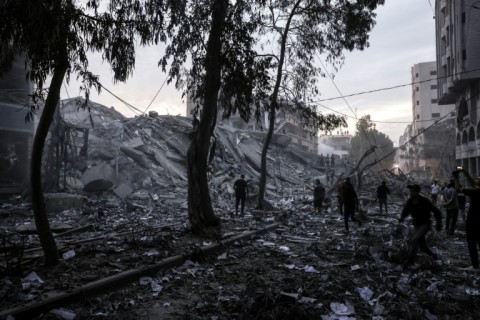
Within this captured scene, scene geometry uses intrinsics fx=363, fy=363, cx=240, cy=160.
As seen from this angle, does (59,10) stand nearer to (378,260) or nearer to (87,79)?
(87,79)

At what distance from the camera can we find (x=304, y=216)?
1495 cm

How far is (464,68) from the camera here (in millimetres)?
28062

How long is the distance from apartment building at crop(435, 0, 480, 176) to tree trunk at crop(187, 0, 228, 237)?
22490 millimetres

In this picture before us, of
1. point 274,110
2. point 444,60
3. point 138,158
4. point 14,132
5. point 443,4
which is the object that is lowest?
point 138,158

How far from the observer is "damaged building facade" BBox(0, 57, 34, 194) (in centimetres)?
1869

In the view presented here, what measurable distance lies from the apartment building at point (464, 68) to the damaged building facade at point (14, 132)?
2728 cm

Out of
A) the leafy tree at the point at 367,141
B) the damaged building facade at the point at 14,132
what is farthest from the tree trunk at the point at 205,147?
the leafy tree at the point at 367,141

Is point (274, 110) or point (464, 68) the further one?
point (464, 68)

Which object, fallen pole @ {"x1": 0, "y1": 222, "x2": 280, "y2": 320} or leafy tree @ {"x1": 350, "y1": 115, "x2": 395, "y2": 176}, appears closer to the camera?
fallen pole @ {"x1": 0, "y1": 222, "x2": 280, "y2": 320}

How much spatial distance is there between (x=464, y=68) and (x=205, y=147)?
27.0 metres

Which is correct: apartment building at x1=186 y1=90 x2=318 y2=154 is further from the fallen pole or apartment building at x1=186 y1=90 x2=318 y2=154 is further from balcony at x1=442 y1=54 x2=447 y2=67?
the fallen pole

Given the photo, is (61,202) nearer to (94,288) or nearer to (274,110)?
(274,110)

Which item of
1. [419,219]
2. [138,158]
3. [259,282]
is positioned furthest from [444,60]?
[259,282]

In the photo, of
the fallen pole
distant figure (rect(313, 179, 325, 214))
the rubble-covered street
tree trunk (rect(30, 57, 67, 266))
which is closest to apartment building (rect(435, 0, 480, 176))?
distant figure (rect(313, 179, 325, 214))
